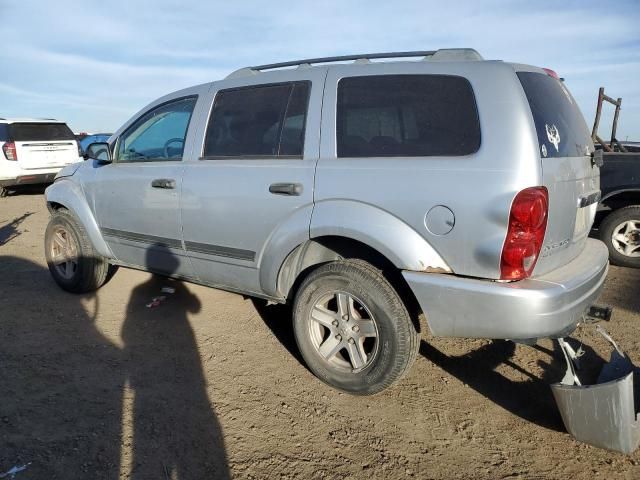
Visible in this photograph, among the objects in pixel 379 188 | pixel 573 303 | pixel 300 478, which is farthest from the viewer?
pixel 379 188

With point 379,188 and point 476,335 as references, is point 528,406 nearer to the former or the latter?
point 476,335

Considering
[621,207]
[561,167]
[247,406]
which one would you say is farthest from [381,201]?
[621,207]

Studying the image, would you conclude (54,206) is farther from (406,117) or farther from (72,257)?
(406,117)

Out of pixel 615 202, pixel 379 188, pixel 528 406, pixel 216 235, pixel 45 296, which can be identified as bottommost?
pixel 528 406

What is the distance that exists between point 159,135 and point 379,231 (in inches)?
91.5

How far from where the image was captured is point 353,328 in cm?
294

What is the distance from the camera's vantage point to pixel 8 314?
4.21 metres

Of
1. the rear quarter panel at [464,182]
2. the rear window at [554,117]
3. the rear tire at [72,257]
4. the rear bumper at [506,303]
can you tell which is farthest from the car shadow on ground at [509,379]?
the rear tire at [72,257]

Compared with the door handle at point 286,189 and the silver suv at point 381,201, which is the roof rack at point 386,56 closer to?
the silver suv at point 381,201

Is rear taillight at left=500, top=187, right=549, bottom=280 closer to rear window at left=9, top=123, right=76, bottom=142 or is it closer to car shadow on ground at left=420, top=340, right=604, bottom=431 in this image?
car shadow on ground at left=420, top=340, right=604, bottom=431

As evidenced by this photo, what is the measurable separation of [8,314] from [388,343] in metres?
3.44

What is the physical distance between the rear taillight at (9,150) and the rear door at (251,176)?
29.9 ft

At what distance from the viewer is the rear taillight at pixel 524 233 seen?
7.54 ft

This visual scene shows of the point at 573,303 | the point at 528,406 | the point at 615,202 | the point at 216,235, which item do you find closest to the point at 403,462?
the point at 528,406
